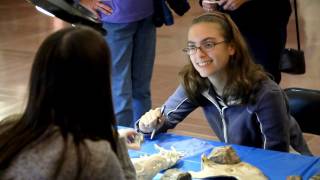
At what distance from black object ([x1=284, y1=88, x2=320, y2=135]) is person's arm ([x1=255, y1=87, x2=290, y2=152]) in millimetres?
313

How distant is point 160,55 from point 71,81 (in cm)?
503

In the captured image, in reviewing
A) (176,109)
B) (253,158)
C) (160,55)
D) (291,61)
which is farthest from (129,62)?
(160,55)

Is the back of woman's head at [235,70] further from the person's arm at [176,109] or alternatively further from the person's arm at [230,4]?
the person's arm at [230,4]

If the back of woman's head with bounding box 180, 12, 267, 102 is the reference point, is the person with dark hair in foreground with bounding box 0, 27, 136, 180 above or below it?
above

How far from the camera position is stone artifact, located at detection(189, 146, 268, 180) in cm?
192

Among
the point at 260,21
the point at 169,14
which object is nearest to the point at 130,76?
the point at 169,14

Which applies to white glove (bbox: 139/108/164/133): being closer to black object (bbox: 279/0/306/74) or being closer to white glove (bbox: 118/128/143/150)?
white glove (bbox: 118/128/143/150)

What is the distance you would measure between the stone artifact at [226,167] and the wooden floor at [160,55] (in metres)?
1.14

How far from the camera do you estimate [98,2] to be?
2943 mm

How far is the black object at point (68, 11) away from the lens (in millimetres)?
2287

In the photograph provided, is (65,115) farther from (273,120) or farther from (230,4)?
(230,4)

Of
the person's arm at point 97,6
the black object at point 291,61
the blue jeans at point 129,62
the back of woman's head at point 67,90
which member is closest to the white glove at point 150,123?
the blue jeans at point 129,62

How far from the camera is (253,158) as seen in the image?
2.09 meters

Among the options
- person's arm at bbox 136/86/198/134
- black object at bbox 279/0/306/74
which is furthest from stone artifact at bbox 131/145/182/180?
black object at bbox 279/0/306/74
